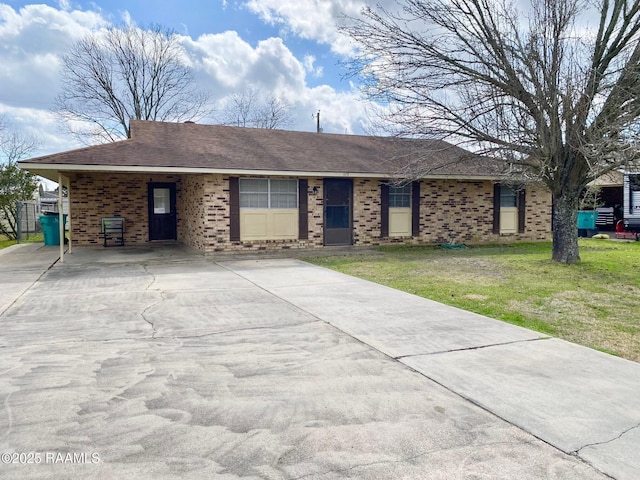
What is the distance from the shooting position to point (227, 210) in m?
13.2

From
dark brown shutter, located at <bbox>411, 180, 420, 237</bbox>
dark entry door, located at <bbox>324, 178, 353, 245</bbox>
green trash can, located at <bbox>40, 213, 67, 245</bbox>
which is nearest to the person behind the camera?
dark entry door, located at <bbox>324, 178, 353, 245</bbox>

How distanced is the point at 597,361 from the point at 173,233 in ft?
48.8

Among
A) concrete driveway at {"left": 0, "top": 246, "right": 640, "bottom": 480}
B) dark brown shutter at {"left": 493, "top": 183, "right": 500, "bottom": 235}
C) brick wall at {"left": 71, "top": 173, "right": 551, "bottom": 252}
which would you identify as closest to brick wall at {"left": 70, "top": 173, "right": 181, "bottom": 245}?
brick wall at {"left": 71, "top": 173, "right": 551, "bottom": 252}

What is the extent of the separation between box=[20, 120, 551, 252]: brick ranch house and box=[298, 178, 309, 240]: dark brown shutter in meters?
0.03

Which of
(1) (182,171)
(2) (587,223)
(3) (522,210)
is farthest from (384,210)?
(2) (587,223)

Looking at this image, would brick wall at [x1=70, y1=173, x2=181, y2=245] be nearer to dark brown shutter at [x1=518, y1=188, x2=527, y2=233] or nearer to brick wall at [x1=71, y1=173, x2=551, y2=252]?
brick wall at [x1=71, y1=173, x2=551, y2=252]

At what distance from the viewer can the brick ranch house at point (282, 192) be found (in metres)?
13.0

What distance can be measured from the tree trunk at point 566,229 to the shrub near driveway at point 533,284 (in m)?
0.33

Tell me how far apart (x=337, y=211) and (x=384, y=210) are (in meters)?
1.65

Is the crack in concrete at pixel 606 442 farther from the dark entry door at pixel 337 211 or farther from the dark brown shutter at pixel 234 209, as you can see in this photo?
the dark entry door at pixel 337 211

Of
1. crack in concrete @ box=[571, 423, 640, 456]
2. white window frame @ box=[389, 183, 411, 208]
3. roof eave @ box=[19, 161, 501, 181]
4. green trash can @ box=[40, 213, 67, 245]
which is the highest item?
roof eave @ box=[19, 161, 501, 181]

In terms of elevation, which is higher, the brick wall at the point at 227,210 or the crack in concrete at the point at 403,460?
the brick wall at the point at 227,210

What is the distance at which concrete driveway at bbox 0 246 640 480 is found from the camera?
2682 millimetres

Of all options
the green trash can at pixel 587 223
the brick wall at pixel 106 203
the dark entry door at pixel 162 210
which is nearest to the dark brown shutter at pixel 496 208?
the green trash can at pixel 587 223
